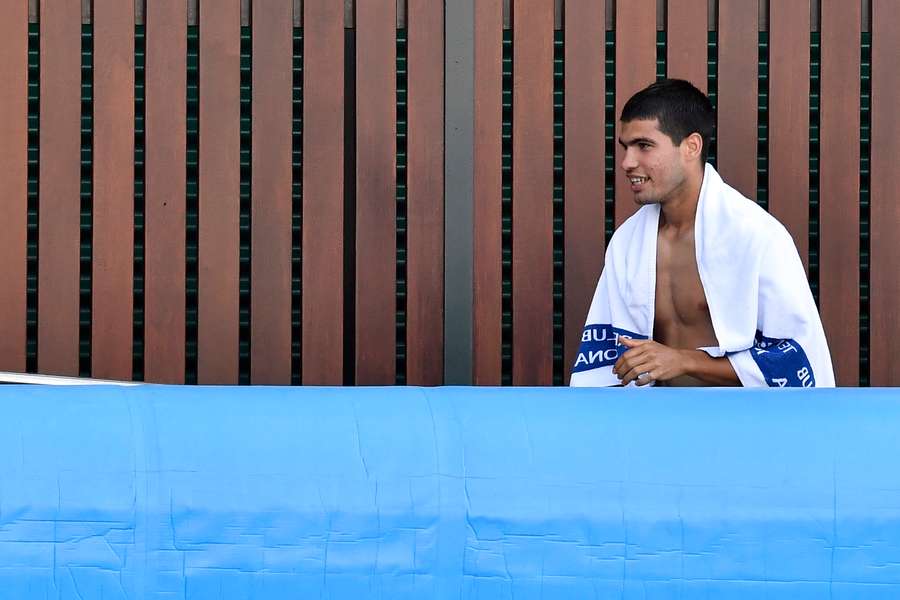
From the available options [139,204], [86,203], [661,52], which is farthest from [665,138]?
[86,203]

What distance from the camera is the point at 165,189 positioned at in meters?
3.08

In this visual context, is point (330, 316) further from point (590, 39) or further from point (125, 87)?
point (590, 39)

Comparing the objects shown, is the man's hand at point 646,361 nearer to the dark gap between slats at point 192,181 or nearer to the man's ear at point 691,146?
the man's ear at point 691,146

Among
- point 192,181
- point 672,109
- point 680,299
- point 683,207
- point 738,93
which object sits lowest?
point 680,299

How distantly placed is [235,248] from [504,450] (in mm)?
1708

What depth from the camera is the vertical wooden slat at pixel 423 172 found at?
10.1 ft

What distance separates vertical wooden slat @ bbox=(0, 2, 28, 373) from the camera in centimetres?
304

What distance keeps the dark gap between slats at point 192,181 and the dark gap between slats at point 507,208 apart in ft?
2.61

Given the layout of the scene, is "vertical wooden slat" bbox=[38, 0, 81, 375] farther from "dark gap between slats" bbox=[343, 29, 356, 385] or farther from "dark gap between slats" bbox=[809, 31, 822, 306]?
"dark gap between slats" bbox=[809, 31, 822, 306]

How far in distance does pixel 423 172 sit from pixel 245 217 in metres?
0.49

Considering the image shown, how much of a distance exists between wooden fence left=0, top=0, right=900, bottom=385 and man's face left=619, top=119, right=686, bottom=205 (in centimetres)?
43

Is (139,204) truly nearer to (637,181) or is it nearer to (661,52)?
(637,181)

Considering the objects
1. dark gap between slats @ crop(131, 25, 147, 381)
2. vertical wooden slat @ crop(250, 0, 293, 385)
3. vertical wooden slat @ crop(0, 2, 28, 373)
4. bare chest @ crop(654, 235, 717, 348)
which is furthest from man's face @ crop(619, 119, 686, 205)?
vertical wooden slat @ crop(0, 2, 28, 373)

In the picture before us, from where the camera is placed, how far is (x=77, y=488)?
4.77 ft
